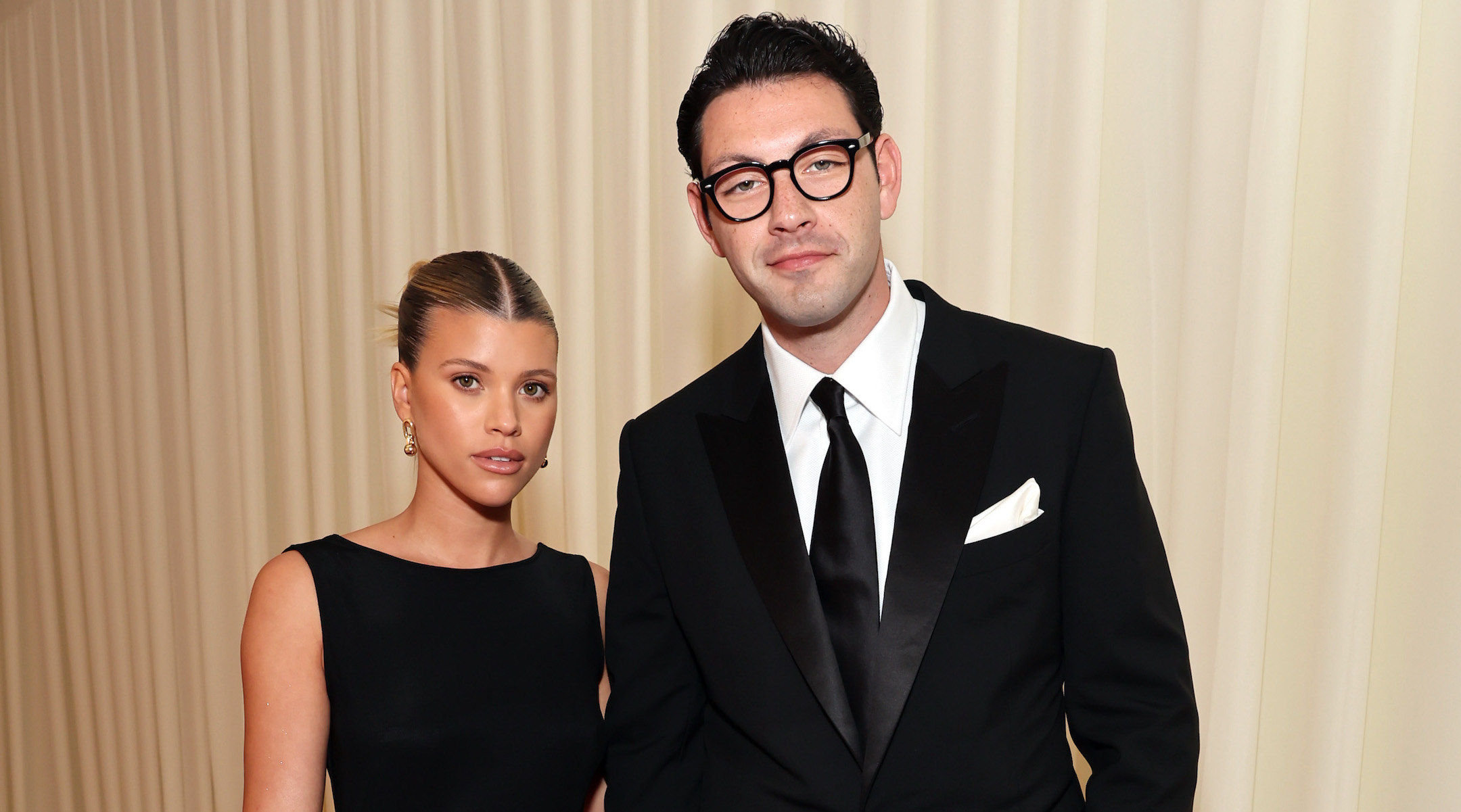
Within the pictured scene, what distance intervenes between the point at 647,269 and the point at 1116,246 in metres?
1.02

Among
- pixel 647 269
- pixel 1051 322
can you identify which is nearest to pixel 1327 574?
pixel 1051 322

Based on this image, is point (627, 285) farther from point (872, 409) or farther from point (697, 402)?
point (872, 409)

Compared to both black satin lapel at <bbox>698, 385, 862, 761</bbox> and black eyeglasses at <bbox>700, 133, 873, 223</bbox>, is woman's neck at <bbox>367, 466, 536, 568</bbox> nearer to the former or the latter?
black satin lapel at <bbox>698, 385, 862, 761</bbox>

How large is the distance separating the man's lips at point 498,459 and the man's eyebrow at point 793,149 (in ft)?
1.69

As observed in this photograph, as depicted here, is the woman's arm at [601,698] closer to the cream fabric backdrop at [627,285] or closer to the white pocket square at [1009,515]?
the white pocket square at [1009,515]

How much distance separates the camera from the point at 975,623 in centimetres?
127

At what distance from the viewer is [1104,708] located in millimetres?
1281

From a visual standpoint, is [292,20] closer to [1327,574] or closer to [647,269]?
[647,269]

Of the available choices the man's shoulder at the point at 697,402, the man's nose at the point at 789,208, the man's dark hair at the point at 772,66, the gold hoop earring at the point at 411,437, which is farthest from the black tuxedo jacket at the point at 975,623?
the gold hoop earring at the point at 411,437

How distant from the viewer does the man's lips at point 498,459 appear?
1522 mm

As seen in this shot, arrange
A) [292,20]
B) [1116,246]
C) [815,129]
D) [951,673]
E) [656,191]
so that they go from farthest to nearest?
[292,20] → [656,191] → [1116,246] → [815,129] → [951,673]

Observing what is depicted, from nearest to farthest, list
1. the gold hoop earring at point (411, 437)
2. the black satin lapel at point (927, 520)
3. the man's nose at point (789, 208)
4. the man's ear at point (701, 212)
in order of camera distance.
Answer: the black satin lapel at point (927, 520)
the man's nose at point (789, 208)
the man's ear at point (701, 212)
the gold hoop earring at point (411, 437)

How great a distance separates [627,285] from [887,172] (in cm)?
98

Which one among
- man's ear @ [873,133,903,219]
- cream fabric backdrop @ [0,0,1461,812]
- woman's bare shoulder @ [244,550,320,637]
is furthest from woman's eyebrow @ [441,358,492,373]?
cream fabric backdrop @ [0,0,1461,812]
